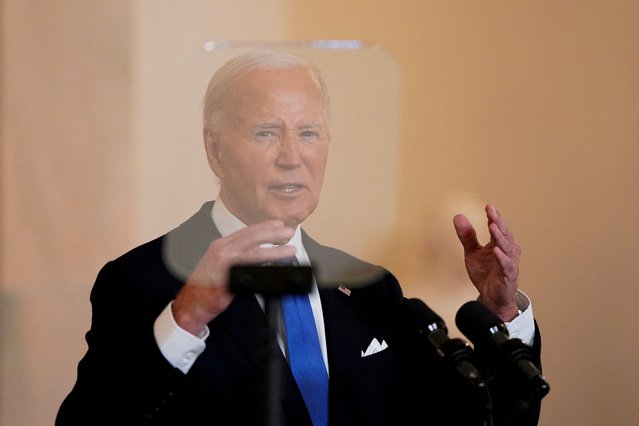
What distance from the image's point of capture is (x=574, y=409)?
2.56 m

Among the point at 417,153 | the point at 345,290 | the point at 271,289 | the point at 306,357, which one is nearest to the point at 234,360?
the point at 306,357

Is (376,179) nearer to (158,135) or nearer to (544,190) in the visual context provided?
(158,135)

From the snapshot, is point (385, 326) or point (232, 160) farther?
point (385, 326)

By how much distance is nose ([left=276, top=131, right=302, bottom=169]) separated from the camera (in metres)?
1.43

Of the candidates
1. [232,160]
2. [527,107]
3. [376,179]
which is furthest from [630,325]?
[232,160]

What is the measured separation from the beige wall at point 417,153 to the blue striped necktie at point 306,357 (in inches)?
8.9

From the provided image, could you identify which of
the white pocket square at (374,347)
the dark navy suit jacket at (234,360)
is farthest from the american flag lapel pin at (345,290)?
the white pocket square at (374,347)

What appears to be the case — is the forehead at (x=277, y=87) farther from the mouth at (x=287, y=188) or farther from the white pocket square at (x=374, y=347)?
the white pocket square at (x=374, y=347)

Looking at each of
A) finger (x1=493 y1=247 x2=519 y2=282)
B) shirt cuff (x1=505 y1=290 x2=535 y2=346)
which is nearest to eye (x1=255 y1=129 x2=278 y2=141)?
finger (x1=493 y1=247 x2=519 y2=282)

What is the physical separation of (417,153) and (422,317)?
1043 mm

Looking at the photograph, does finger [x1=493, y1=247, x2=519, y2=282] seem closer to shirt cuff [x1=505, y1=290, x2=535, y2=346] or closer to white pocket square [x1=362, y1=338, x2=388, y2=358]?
shirt cuff [x1=505, y1=290, x2=535, y2=346]

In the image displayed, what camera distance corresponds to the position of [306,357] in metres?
1.68

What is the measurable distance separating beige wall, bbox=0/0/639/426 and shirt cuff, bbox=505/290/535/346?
1.02 ft

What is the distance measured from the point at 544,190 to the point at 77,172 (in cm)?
127
